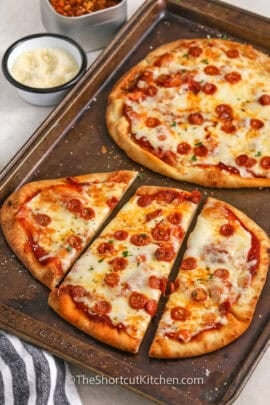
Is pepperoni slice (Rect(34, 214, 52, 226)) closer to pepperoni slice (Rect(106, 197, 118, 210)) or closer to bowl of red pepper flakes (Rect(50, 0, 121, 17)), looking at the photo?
pepperoni slice (Rect(106, 197, 118, 210))

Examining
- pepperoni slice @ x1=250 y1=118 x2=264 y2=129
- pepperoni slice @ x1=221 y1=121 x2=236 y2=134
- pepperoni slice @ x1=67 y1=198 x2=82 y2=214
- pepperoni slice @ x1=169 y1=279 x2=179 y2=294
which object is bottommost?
pepperoni slice @ x1=169 y1=279 x2=179 y2=294

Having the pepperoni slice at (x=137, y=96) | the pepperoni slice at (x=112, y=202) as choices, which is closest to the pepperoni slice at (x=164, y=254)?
the pepperoni slice at (x=112, y=202)

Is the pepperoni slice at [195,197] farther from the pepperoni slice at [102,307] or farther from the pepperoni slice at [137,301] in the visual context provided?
the pepperoni slice at [102,307]

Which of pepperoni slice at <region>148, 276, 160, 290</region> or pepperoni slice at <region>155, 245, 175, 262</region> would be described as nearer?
pepperoni slice at <region>148, 276, 160, 290</region>

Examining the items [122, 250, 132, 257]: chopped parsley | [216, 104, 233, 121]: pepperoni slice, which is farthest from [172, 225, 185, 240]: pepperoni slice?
[216, 104, 233, 121]: pepperoni slice

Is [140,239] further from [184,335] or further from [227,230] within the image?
[184,335]

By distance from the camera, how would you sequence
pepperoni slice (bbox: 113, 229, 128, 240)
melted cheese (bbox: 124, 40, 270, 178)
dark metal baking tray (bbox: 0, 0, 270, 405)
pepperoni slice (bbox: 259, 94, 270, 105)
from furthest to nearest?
pepperoni slice (bbox: 259, 94, 270, 105), melted cheese (bbox: 124, 40, 270, 178), pepperoni slice (bbox: 113, 229, 128, 240), dark metal baking tray (bbox: 0, 0, 270, 405)
